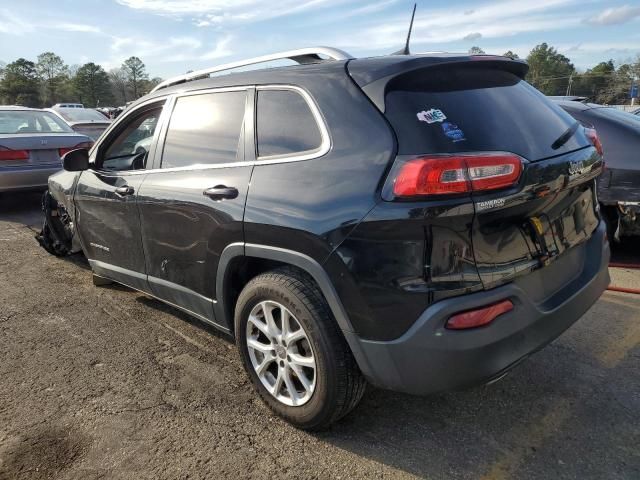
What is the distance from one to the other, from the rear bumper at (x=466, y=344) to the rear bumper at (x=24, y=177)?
725cm

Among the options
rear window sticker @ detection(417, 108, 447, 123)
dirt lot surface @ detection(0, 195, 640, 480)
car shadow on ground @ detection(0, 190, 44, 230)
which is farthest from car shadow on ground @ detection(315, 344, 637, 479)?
car shadow on ground @ detection(0, 190, 44, 230)

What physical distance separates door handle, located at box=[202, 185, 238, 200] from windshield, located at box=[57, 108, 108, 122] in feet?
39.6

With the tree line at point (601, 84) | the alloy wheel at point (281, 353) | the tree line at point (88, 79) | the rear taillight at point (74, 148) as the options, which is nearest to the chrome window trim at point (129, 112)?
the alloy wheel at point (281, 353)

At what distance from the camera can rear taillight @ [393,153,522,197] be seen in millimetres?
2107

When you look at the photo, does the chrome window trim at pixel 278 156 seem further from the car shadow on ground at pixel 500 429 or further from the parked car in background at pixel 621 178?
the parked car in background at pixel 621 178

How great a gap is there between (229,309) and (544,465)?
5.99ft

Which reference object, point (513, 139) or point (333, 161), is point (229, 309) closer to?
point (333, 161)

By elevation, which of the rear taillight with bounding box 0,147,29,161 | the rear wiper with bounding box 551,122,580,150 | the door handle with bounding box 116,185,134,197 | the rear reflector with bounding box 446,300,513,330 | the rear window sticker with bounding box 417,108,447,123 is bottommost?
the rear reflector with bounding box 446,300,513,330

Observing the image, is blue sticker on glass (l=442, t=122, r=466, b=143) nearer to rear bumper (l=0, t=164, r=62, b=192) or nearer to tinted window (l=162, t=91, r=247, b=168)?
tinted window (l=162, t=91, r=247, b=168)

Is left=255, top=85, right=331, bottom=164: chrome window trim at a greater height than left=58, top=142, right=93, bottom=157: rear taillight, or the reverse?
left=255, top=85, right=331, bottom=164: chrome window trim

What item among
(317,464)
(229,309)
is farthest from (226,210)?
(317,464)

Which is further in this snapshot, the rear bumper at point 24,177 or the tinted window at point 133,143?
the rear bumper at point 24,177

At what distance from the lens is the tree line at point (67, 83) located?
253 ft

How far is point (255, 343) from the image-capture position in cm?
285
